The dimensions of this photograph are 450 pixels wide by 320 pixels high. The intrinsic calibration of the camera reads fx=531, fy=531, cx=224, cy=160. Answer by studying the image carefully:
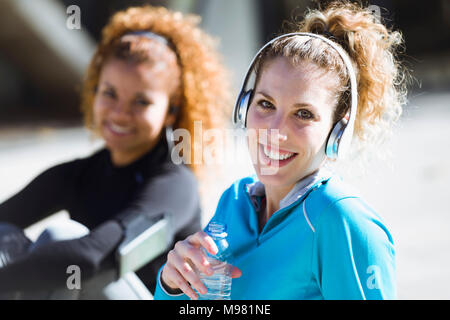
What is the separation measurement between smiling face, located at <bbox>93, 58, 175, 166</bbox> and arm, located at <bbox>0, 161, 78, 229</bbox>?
25cm

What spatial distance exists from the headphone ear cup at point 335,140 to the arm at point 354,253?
188 millimetres

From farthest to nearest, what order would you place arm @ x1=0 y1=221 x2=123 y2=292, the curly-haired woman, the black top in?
1. the curly-haired woman
2. the black top
3. arm @ x1=0 y1=221 x2=123 y2=292

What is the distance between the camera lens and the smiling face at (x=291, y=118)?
138cm

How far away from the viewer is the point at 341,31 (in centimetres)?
152

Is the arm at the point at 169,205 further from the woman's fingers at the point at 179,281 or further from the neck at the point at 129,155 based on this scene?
the woman's fingers at the point at 179,281

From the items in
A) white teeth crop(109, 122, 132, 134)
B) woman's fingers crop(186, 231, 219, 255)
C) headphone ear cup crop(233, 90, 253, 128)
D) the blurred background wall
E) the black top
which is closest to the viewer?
woman's fingers crop(186, 231, 219, 255)

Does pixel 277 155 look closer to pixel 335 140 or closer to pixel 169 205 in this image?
pixel 335 140

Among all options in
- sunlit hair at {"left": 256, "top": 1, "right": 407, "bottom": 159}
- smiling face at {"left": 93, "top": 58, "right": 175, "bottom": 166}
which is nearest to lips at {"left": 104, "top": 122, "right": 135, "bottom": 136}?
smiling face at {"left": 93, "top": 58, "right": 175, "bottom": 166}

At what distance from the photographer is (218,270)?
137cm

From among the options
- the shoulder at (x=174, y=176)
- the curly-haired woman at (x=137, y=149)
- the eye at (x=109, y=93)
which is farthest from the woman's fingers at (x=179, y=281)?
the eye at (x=109, y=93)

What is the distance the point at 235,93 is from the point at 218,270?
470 cm

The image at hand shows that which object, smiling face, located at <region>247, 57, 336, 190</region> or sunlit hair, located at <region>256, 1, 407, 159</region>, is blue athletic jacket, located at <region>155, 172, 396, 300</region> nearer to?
smiling face, located at <region>247, 57, 336, 190</region>

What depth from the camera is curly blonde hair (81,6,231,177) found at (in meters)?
2.59

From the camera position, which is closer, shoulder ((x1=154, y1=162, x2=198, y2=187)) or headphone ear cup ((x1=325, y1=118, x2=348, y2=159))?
headphone ear cup ((x1=325, y1=118, x2=348, y2=159))
